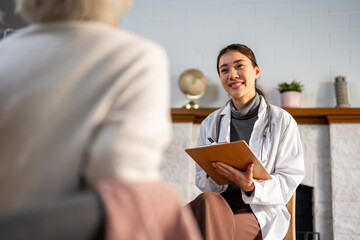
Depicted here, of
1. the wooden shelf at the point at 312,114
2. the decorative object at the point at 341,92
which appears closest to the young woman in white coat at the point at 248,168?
the wooden shelf at the point at 312,114

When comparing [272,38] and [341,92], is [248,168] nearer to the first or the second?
[341,92]

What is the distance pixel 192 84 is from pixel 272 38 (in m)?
0.84

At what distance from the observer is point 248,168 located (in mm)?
1847

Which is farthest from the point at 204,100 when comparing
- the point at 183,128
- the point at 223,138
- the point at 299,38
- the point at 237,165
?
the point at 237,165

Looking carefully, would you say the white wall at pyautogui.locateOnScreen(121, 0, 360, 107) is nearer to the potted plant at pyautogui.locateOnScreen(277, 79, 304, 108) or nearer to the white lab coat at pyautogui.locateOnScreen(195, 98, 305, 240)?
the potted plant at pyautogui.locateOnScreen(277, 79, 304, 108)

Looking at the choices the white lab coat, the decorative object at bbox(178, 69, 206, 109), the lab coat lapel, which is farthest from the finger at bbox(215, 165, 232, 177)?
the decorative object at bbox(178, 69, 206, 109)

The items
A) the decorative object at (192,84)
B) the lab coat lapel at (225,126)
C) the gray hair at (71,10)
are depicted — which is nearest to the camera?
the gray hair at (71,10)

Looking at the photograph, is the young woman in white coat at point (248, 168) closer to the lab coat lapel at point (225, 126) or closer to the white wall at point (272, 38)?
the lab coat lapel at point (225, 126)

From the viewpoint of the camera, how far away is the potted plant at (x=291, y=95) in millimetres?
3506

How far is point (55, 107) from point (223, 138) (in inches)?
69.1

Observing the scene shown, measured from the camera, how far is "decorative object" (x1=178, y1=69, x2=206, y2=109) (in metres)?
3.61

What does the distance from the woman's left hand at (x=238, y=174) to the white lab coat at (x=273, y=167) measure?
0.04 m

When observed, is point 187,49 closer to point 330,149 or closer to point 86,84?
point 330,149

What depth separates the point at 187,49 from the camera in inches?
154
